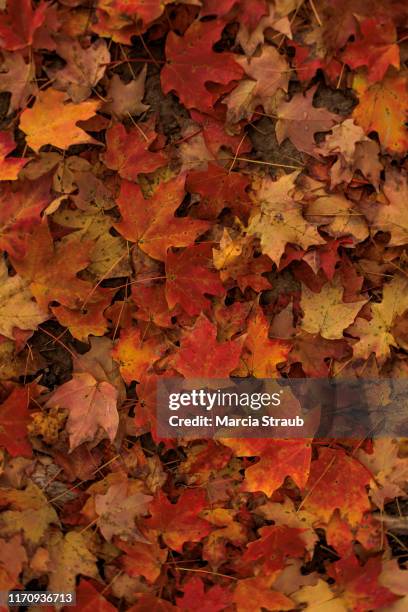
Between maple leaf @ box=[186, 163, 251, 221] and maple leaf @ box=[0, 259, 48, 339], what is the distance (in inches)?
19.5

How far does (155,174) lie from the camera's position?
66.5 inches

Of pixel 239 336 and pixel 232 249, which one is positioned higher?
pixel 232 249

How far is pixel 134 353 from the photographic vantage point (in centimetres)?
167

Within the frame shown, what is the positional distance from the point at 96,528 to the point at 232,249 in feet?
2.66

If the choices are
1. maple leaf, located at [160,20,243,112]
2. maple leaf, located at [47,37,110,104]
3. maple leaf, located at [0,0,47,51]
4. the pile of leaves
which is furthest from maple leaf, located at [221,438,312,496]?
maple leaf, located at [0,0,47,51]

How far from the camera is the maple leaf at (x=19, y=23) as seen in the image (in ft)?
5.23

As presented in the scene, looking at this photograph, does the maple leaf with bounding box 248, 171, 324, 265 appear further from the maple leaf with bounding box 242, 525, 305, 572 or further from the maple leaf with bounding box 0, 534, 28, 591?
the maple leaf with bounding box 0, 534, 28, 591

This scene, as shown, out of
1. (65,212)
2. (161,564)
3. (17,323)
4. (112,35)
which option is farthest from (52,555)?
(112,35)

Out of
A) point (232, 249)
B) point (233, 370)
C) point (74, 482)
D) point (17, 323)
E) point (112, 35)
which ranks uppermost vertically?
point (112, 35)

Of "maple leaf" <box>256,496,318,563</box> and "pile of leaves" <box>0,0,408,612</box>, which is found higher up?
"pile of leaves" <box>0,0,408,612</box>

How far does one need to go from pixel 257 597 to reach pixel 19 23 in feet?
5.23

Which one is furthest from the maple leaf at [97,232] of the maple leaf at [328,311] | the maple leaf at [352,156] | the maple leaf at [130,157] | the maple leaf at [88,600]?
the maple leaf at [88,600]

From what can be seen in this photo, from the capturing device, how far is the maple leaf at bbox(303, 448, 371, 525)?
1628 millimetres

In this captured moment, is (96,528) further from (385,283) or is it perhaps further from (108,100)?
(108,100)
